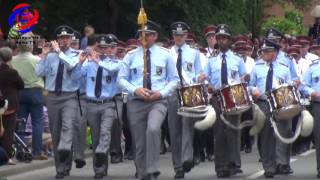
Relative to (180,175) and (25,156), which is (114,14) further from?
(180,175)

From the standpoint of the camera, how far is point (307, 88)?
15023 mm

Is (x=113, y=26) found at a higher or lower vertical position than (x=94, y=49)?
higher

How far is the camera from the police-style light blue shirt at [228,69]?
1542 centimetres

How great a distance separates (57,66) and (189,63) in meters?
2.09

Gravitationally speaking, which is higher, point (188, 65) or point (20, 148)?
point (188, 65)

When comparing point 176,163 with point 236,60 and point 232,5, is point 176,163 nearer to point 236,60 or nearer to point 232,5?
point 236,60

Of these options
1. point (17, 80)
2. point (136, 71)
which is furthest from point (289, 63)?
point (17, 80)

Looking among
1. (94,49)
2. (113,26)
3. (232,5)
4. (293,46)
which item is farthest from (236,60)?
(232,5)

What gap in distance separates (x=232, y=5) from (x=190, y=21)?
3.28 meters

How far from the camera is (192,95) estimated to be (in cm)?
1470

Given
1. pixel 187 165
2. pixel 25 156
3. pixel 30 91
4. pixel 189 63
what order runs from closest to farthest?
1. pixel 187 165
2. pixel 189 63
3. pixel 25 156
4. pixel 30 91

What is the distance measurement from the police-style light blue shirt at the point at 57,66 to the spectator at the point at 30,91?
2.16 metres

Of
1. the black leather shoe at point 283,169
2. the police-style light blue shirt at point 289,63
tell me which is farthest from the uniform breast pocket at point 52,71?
the black leather shoe at point 283,169

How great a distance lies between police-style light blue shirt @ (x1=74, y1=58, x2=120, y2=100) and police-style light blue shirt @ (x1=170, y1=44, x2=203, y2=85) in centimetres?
103
